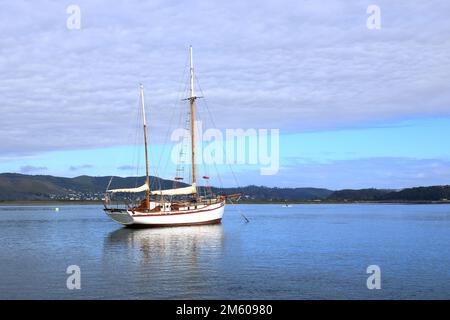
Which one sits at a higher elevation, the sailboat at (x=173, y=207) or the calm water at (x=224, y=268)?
the sailboat at (x=173, y=207)

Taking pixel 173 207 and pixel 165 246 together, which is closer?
pixel 165 246

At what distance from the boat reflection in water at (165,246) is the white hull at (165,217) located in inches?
153

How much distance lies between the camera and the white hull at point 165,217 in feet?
276

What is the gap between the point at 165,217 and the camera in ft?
278

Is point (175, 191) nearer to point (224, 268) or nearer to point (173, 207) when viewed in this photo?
point (173, 207)

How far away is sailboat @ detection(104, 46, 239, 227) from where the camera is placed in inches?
3327

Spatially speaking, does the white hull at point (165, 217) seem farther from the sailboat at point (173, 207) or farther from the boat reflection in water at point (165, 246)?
the boat reflection in water at point (165, 246)

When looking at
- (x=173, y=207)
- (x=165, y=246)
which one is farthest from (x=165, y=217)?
(x=165, y=246)

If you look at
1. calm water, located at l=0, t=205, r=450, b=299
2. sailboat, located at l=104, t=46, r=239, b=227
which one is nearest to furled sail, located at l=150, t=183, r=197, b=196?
sailboat, located at l=104, t=46, r=239, b=227

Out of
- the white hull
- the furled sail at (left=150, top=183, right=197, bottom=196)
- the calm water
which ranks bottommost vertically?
the calm water

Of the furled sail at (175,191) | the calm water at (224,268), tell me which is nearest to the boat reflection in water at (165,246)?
the calm water at (224,268)

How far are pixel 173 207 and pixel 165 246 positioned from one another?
29.2 meters

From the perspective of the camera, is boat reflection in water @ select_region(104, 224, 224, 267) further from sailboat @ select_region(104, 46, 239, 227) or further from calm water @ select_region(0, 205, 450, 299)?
sailboat @ select_region(104, 46, 239, 227)
